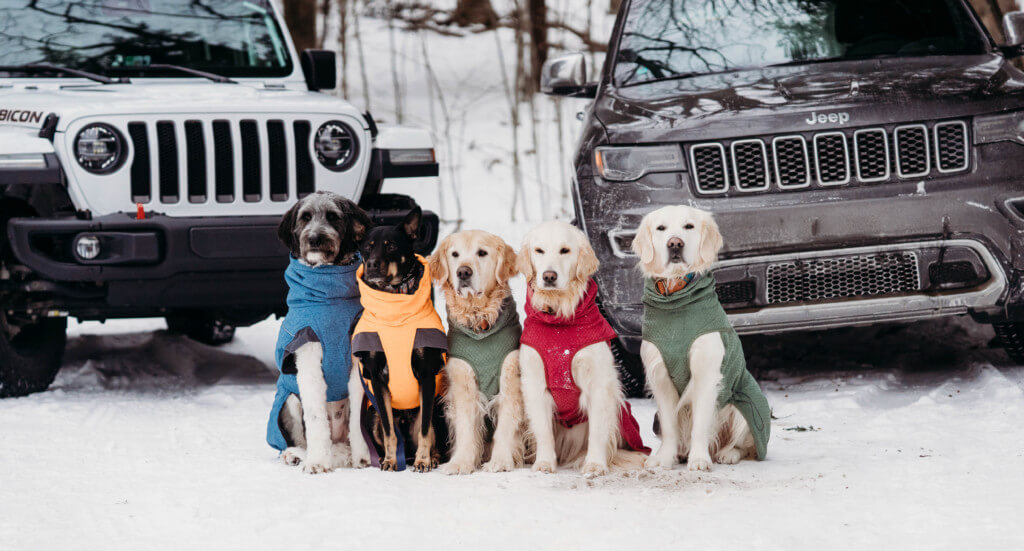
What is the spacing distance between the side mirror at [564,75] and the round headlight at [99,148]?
91.1 inches

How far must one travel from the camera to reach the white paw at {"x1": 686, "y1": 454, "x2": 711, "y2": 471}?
470cm

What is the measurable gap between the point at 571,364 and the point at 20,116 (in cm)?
358

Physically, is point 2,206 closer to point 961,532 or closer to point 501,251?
point 501,251

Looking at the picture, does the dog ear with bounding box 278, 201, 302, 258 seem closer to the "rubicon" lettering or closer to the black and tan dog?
the black and tan dog

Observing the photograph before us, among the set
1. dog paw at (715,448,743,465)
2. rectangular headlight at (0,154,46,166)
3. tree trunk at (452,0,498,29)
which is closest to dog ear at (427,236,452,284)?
dog paw at (715,448,743,465)

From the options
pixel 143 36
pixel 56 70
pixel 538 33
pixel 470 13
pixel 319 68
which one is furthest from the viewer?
pixel 470 13

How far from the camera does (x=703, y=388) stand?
15.5 ft

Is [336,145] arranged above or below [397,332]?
above

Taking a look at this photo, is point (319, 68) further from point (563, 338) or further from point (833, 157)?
point (563, 338)

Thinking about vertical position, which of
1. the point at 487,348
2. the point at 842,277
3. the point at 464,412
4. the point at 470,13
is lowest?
the point at 464,412

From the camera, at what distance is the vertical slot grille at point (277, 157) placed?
6.60 meters

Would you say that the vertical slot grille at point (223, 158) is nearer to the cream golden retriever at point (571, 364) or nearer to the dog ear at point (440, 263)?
the dog ear at point (440, 263)

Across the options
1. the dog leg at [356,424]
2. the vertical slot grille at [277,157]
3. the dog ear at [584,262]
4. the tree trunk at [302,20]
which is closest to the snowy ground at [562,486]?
the dog leg at [356,424]

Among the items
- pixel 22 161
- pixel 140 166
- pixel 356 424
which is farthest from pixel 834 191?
pixel 22 161
